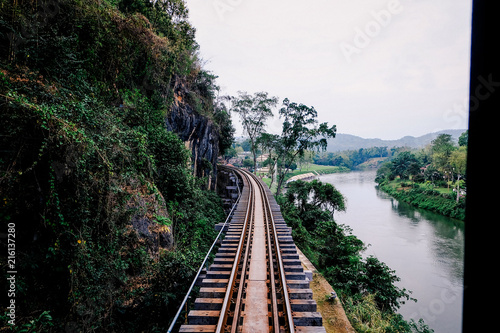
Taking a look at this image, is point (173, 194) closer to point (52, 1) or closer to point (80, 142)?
point (80, 142)

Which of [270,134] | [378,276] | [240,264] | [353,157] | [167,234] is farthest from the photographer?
[353,157]

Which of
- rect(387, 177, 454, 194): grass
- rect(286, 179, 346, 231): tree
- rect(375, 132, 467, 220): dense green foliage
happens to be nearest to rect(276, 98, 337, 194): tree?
rect(286, 179, 346, 231): tree

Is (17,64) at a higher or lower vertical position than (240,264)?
higher

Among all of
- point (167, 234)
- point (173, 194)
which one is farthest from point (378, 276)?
point (173, 194)

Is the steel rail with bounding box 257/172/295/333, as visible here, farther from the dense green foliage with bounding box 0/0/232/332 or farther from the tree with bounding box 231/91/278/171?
the tree with bounding box 231/91/278/171

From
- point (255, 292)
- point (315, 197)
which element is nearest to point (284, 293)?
point (255, 292)

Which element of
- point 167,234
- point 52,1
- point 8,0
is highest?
point 52,1

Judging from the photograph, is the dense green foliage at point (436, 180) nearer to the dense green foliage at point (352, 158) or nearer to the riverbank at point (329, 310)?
the riverbank at point (329, 310)
